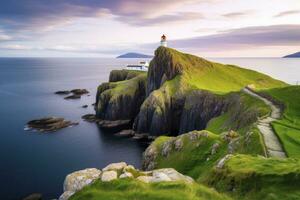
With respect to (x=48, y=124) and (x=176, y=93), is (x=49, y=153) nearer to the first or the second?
(x=48, y=124)

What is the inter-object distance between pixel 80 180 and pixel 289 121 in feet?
109

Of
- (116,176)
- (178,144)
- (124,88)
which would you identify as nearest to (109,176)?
(116,176)

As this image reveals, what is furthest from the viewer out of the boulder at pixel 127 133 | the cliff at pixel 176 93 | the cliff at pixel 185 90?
the boulder at pixel 127 133

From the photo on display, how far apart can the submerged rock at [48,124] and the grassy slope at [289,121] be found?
69665 mm

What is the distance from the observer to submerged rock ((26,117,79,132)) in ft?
344

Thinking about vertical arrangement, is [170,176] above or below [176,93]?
above

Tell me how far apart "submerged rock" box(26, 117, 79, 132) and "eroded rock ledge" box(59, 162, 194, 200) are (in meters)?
79.4

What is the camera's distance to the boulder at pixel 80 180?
27078 millimetres

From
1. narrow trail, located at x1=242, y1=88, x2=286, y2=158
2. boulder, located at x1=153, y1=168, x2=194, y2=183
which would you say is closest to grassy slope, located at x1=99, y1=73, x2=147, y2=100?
narrow trail, located at x1=242, y1=88, x2=286, y2=158

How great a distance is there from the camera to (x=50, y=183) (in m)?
62.9

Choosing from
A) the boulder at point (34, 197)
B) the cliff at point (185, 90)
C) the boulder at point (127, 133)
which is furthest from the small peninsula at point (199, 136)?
the boulder at point (34, 197)

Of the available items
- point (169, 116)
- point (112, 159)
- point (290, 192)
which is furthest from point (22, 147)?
point (290, 192)

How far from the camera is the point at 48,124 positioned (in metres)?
109

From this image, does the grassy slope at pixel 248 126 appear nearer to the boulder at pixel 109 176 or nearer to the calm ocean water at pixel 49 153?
the boulder at pixel 109 176
